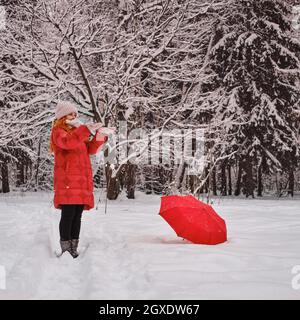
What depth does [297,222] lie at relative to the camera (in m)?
6.54

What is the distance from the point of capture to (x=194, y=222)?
4.62 meters

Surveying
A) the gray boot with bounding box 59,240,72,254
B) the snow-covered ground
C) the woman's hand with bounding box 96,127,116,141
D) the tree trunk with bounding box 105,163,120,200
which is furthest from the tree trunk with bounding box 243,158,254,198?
the gray boot with bounding box 59,240,72,254

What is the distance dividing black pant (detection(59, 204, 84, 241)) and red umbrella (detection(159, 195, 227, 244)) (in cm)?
94

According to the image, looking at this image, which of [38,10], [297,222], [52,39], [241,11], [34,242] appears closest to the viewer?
[34,242]

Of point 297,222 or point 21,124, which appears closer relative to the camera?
point 297,222

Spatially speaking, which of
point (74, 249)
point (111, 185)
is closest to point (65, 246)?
point (74, 249)

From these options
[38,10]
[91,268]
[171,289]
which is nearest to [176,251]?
[91,268]

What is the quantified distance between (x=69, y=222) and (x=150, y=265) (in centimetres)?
120

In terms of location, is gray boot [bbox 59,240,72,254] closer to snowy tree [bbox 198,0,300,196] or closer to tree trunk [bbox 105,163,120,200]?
tree trunk [bbox 105,163,120,200]

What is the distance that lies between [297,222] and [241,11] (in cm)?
1231

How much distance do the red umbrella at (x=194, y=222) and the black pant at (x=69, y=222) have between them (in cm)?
94

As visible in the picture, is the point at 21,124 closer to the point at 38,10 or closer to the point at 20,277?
the point at 38,10

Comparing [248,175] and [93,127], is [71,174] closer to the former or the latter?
[93,127]
